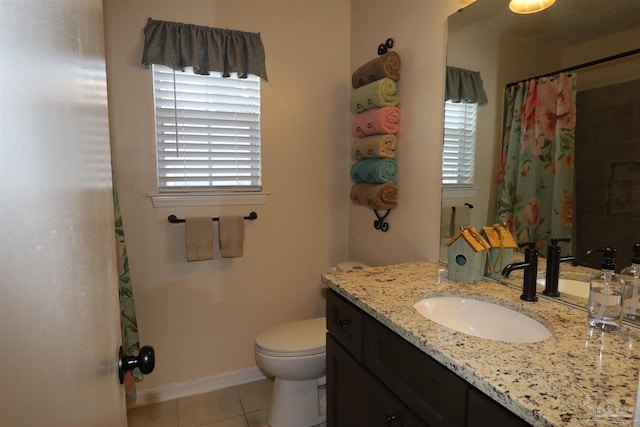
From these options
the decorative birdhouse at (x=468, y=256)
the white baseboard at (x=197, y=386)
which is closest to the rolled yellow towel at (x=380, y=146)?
the decorative birdhouse at (x=468, y=256)

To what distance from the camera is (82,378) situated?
49cm

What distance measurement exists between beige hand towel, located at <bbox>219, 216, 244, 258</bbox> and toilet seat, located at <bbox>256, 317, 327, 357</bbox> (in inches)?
20.2

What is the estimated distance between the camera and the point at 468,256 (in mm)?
1348

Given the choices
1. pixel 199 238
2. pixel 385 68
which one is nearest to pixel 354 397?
pixel 199 238

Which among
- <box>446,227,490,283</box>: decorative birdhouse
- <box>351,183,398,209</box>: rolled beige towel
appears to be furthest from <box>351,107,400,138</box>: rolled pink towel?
<box>446,227,490,283</box>: decorative birdhouse

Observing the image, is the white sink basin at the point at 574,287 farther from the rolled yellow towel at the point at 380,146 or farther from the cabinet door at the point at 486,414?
the rolled yellow towel at the point at 380,146

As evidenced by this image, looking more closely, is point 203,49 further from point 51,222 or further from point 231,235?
point 51,222

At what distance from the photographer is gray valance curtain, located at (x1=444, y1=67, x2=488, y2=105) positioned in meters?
1.46

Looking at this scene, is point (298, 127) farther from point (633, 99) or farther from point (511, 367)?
point (511, 367)

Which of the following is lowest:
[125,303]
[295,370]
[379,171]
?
[295,370]

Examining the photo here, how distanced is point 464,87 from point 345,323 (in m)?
1.12

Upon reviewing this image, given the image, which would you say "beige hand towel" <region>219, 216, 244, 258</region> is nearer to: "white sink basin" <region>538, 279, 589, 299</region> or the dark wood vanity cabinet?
the dark wood vanity cabinet

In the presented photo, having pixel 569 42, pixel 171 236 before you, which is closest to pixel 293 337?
pixel 171 236

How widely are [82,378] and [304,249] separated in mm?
1901
